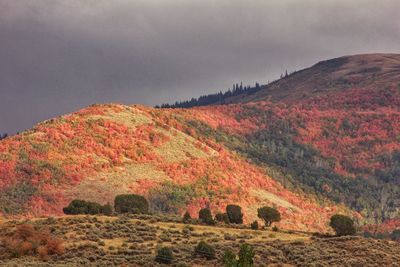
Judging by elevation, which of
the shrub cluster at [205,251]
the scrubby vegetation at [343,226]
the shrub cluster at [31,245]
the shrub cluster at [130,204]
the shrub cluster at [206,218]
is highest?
the shrub cluster at [130,204]

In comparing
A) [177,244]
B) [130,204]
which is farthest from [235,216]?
[177,244]

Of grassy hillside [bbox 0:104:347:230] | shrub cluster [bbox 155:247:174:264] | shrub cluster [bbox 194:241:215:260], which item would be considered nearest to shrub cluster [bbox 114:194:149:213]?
grassy hillside [bbox 0:104:347:230]

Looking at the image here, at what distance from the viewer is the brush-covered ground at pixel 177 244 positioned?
68.8m

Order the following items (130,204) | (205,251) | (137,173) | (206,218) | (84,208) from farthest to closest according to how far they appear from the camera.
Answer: (137,173) → (130,204) → (84,208) → (206,218) → (205,251)

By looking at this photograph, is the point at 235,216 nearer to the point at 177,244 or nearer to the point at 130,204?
the point at 130,204

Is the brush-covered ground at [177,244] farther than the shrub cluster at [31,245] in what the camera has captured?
No

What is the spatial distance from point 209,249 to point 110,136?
100282 mm

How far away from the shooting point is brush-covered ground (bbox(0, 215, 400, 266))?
6875cm

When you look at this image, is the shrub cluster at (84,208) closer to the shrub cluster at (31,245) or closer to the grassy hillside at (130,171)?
the grassy hillside at (130,171)

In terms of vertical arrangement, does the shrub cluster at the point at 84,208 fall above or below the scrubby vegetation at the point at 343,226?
above

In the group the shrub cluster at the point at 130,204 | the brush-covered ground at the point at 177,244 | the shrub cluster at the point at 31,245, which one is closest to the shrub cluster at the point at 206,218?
the brush-covered ground at the point at 177,244

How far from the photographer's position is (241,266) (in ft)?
188

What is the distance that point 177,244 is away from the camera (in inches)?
2992

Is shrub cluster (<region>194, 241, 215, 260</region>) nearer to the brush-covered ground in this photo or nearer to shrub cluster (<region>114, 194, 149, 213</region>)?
the brush-covered ground
